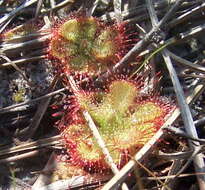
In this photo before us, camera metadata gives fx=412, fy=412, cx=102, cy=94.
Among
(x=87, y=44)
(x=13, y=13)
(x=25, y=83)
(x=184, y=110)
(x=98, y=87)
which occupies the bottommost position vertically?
(x=184, y=110)

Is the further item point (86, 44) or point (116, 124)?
point (86, 44)

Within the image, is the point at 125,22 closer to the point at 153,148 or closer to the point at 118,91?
the point at 118,91

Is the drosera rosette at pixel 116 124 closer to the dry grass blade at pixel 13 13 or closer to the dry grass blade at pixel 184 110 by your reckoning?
the dry grass blade at pixel 184 110

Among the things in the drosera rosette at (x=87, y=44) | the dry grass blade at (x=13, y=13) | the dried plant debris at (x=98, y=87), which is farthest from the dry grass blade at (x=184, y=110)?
the dry grass blade at (x=13, y=13)

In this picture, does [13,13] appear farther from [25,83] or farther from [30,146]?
[30,146]

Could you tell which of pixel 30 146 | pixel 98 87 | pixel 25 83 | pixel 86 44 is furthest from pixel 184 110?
pixel 25 83

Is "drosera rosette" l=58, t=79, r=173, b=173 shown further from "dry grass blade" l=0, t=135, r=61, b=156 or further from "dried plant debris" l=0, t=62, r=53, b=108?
"dried plant debris" l=0, t=62, r=53, b=108
